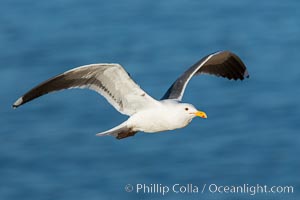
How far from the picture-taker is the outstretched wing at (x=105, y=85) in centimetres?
1044

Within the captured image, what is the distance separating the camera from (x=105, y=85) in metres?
10.7

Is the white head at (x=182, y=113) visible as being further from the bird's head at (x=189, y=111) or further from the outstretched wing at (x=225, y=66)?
the outstretched wing at (x=225, y=66)

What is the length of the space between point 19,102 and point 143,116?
3.81 ft

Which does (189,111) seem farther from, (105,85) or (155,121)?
(105,85)

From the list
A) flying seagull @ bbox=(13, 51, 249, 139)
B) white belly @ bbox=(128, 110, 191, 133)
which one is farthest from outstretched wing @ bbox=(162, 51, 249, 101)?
white belly @ bbox=(128, 110, 191, 133)

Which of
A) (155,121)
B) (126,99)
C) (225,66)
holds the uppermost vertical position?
(225,66)

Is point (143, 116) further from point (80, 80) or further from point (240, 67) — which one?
point (240, 67)

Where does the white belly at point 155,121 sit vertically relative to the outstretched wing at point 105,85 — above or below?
below

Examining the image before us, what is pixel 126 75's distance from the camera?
34.3 feet

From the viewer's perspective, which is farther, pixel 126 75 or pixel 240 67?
pixel 240 67

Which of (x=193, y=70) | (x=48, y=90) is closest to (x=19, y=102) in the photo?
(x=48, y=90)

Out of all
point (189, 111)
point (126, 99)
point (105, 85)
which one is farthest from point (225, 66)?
point (105, 85)

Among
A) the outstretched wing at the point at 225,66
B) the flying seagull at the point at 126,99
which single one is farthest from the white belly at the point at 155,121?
the outstretched wing at the point at 225,66

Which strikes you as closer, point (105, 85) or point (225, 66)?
point (105, 85)
